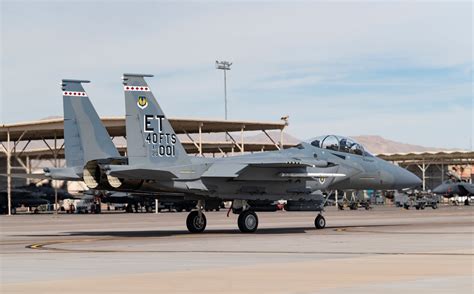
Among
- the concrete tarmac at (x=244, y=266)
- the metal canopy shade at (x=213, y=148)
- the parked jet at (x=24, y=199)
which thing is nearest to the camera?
the concrete tarmac at (x=244, y=266)

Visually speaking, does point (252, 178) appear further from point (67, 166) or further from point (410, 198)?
point (410, 198)

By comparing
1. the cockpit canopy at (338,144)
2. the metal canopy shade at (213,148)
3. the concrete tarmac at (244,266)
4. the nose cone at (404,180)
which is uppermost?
the metal canopy shade at (213,148)

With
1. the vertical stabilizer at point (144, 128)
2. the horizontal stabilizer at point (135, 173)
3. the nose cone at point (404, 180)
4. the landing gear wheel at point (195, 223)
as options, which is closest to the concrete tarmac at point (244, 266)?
the horizontal stabilizer at point (135, 173)

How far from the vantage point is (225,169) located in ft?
94.9

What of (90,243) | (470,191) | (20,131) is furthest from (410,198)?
(90,243)

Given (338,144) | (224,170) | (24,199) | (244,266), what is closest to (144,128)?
(224,170)

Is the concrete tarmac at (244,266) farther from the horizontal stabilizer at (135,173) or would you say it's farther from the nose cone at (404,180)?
the nose cone at (404,180)

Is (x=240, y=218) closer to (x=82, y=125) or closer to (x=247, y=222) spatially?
(x=247, y=222)

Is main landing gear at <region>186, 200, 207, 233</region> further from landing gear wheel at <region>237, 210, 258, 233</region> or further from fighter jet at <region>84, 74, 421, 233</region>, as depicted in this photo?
landing gear wheel at <region>237, 210, 258, 233</region>

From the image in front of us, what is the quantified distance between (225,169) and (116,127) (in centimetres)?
4101

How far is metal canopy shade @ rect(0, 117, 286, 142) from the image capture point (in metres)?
66.4

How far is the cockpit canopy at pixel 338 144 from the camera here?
3119cm

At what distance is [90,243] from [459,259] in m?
11.6

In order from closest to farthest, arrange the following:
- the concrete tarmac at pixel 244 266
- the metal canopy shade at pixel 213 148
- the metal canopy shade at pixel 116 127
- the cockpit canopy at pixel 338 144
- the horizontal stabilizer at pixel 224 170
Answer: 1. the concrete tarmac at pixel 244 266
2. the horizontal stabilizer at pixel 224 170
3. the cockpit canopy at pixel 338 144
4. the metal canopy shade at pixel 116 127
5. the metal canopy shade at pixel 213 148
